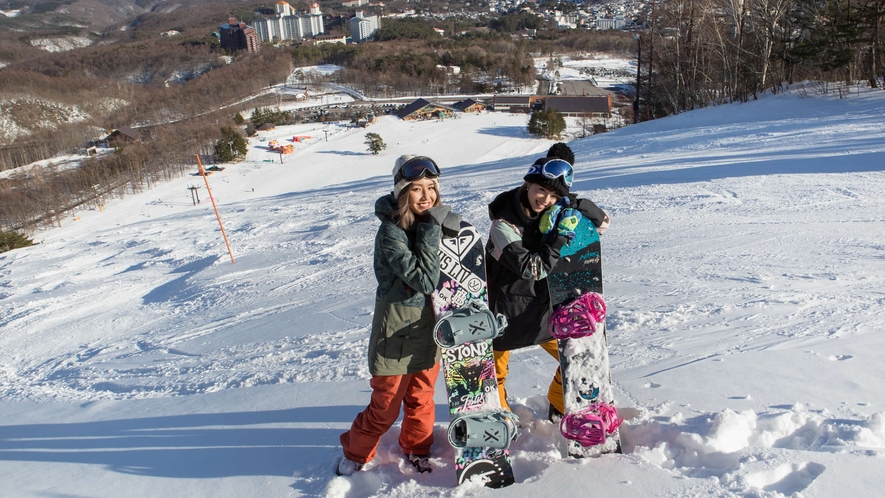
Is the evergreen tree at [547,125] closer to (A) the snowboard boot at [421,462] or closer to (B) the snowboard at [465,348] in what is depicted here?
(B) the snowboard at [465,348]

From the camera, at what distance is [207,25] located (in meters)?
140

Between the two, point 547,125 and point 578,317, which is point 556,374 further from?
point 547,125

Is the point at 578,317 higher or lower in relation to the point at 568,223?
lower

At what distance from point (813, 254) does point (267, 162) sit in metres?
31.2

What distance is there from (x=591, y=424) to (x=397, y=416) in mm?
751

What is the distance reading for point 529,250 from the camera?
217 centimetres

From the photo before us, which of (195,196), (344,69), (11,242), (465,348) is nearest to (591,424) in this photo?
(465,348)

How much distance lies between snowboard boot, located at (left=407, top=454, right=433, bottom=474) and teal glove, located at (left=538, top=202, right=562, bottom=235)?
3.33 feet

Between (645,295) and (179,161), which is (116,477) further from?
(179,161)

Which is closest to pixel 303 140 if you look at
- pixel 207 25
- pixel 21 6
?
pixel 207 25

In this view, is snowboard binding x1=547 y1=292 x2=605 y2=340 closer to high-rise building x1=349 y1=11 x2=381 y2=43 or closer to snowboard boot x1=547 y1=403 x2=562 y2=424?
snowboard boot x1=547 y1=403 x2=562 y2=424

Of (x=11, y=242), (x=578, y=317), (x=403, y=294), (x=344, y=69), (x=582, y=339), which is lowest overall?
(x=11, y=242)

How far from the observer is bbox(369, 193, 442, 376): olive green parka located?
201cm

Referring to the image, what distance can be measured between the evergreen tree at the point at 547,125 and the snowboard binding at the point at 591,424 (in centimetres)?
3125
